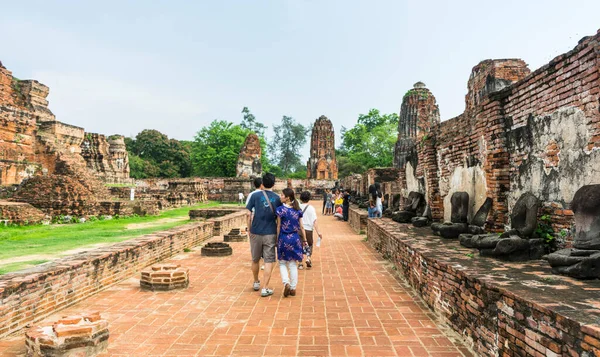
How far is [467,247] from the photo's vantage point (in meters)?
5.23

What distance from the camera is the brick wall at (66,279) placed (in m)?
3.70

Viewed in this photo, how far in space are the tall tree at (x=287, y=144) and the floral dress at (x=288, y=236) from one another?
197ft

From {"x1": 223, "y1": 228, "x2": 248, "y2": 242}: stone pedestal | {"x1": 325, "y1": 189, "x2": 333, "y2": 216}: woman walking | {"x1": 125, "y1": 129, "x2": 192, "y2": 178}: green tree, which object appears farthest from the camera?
{"x1": 125, "y1": 129, "x2": 192, "y2": 178}: green tree

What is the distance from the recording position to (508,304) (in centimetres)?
283

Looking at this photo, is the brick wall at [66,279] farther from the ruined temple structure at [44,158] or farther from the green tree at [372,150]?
the green tree at [372,150]

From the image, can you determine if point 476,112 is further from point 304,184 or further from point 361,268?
point 304,184

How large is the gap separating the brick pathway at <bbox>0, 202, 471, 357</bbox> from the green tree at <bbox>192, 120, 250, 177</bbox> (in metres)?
40.1

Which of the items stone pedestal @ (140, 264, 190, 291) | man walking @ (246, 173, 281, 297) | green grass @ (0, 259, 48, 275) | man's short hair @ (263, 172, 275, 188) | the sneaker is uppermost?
man's short hair @ (263, 172, 275, 188)

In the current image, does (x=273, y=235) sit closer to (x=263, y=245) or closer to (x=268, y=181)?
(x=263, y=245)

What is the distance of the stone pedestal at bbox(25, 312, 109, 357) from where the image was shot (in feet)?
10.1

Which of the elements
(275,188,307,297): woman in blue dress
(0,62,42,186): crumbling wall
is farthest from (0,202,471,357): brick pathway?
(0,62,42,186): crumbling wall

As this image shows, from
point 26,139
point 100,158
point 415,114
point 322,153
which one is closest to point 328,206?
point 415,114

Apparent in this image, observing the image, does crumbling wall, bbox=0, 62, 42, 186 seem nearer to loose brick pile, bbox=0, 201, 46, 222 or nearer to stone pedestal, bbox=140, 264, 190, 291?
loose brick pile, bbox=0, 201, 46, 222

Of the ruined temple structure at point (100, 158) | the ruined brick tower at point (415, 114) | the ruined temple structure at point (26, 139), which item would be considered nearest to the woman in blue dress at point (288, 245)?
the ruined temple structure at point (26, 139)
